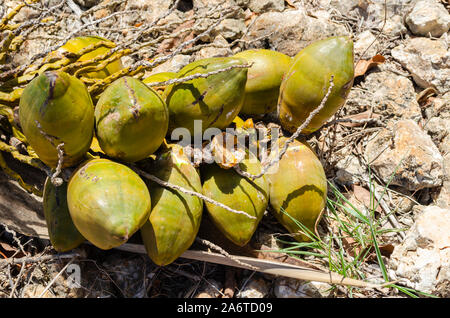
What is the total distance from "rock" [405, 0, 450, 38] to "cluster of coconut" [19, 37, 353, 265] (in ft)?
3.57

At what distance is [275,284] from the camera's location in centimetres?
192

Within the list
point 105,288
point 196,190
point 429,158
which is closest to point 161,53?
point 196,190

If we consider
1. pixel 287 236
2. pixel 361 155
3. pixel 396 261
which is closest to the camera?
pixel 396 261

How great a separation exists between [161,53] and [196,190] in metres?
1.09

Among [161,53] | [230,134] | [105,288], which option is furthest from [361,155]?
[105,288]

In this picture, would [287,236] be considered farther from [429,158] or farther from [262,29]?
[262,29]

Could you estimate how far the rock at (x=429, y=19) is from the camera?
8.66 feet

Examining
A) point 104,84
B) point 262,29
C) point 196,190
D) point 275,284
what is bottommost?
point 275,284

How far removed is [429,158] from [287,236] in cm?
80

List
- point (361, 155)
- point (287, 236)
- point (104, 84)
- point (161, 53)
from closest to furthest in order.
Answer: point (104, 84) → point (287, 236) → point (361, 155) → point (161, 53)

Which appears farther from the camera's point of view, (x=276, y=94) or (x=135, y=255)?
(x=276, y=94)

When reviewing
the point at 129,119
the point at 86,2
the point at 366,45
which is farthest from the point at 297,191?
the point at 86,2

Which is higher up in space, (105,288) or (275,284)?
(105,288)

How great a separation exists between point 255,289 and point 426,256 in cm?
69
